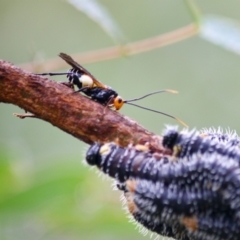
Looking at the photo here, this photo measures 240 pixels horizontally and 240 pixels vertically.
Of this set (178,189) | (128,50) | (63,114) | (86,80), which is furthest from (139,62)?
(178,189)

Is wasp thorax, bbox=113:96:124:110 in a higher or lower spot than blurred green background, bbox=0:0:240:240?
lower

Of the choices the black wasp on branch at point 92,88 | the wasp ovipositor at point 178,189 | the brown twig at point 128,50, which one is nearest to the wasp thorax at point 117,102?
the black wasp on branch at point 92,88

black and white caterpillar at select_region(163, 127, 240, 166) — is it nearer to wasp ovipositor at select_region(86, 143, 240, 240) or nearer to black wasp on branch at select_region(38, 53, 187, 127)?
wasp ovipositor at select_region(86, 143, 240, 240)

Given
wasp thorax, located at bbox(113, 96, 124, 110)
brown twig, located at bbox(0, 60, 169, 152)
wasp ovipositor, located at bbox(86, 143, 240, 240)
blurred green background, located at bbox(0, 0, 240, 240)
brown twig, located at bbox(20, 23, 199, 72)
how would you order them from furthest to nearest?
blurred green background, located at bbox(0, 0, 240, 240) → brown twig, located at bbox(20, 23, 199, 72) → wasp thorax, located at bbox(113, 96, 124, 110) → brown twig, located at bbox(0, 60, 169, 152) → wasp ovipositor, located at bbox(86, 143, 240, 240)

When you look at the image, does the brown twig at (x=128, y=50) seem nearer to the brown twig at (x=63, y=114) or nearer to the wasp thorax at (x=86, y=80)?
the wasp thorax at (x=86, y=80)

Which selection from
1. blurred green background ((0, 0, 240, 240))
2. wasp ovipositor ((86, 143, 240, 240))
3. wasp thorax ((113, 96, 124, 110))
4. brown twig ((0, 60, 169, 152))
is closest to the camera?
wasp ovipositor ((86, 143, 240, 240))

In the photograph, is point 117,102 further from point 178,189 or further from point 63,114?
point 178,189

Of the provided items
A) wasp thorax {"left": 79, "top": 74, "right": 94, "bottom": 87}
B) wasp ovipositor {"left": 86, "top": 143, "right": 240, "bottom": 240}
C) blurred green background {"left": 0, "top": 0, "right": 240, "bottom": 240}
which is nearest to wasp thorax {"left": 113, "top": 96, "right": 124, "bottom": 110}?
wasp thorax {"left": 79, "top": 74, "right": 94, "bottom": 87}
